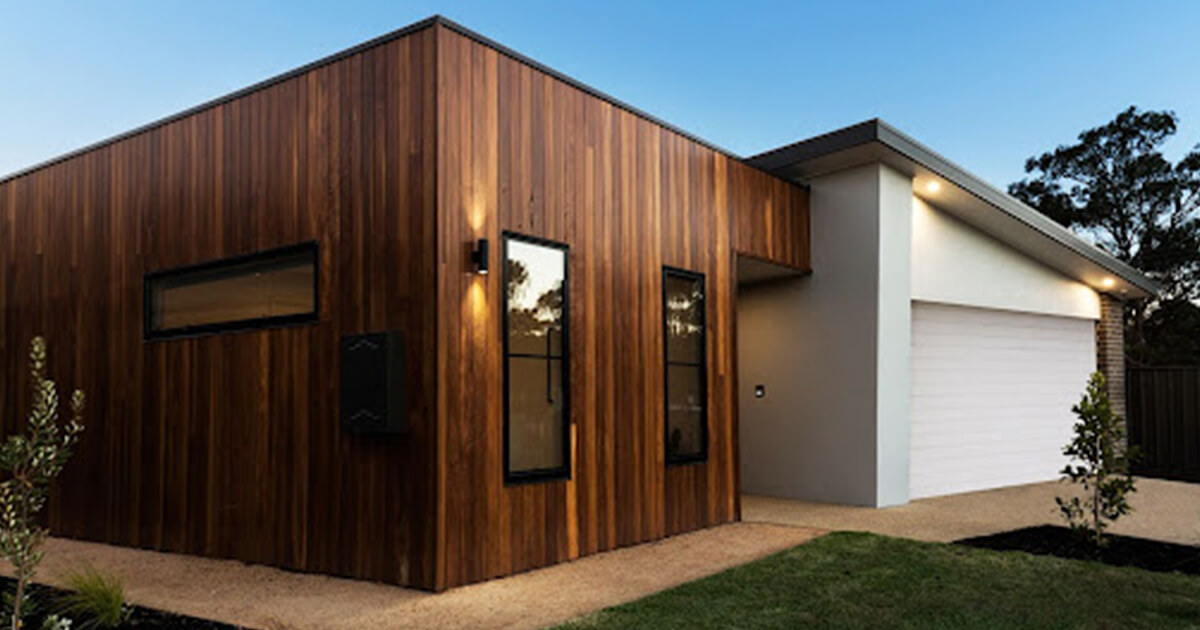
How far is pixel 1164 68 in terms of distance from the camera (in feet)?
56.3

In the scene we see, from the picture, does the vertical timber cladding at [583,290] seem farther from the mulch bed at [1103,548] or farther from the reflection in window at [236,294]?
the mulch bed at [1103,548]

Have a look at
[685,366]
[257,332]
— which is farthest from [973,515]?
[257,332]

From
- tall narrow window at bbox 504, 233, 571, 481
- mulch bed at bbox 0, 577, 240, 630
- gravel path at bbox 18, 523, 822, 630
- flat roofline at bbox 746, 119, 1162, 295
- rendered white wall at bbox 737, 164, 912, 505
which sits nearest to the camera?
mulch bed at bbox 0, 577, 240, 630

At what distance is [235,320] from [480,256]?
6.67ft

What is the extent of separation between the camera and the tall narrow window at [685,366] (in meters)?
6.47

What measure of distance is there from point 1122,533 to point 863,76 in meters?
11.2

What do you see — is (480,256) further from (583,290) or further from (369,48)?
(369,48)

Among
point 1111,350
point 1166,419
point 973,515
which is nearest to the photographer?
point 973,515

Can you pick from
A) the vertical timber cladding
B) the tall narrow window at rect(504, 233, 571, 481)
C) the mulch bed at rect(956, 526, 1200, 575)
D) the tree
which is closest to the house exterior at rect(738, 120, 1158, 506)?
the vertical timber cladding

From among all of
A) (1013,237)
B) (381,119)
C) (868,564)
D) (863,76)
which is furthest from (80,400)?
(863,76)

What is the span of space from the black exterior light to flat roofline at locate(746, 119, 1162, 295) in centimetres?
411

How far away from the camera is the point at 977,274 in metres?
9.30

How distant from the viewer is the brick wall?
11062mm

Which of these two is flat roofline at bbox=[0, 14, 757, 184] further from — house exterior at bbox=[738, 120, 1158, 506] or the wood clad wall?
house exterior at bbox=[738, 120, 1158, 506]
